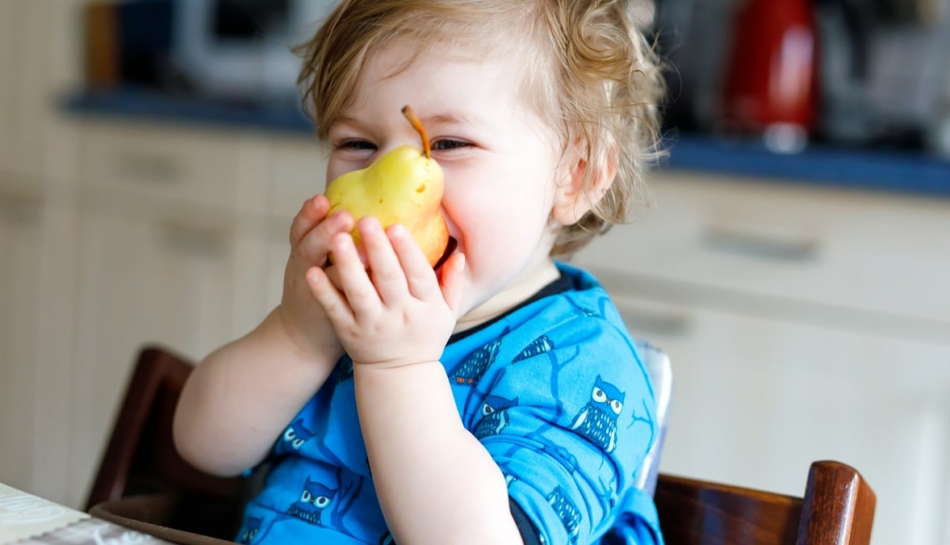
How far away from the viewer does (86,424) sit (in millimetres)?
2355

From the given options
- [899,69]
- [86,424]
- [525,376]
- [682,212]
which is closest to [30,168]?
[86,424]

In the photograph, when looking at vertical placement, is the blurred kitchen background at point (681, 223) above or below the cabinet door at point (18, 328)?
above

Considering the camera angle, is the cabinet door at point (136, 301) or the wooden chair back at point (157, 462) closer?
the wooden chair back at point (157, 462)

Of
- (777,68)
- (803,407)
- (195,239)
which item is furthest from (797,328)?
(195,239)

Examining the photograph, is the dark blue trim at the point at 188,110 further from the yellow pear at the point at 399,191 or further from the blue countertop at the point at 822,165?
the yellow pear at the point at 399,191

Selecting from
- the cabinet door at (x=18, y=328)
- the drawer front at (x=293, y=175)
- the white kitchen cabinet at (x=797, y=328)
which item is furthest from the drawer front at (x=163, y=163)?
the white kitchen cabinet at (x=797, y=328)

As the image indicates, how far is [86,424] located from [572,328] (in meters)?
1.88

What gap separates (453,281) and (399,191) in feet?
0.24

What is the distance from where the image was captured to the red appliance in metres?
1.76

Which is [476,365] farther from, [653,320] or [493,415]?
[653,320]

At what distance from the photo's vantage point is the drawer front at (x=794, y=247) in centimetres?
140

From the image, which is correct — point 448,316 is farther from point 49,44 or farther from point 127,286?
point 49,44

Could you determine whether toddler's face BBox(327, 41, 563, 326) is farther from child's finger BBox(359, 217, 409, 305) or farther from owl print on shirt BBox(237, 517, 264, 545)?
owl print on shirt BBox(237, 517, 264, 545)

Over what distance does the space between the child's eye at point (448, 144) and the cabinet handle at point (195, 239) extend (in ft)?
4.61
